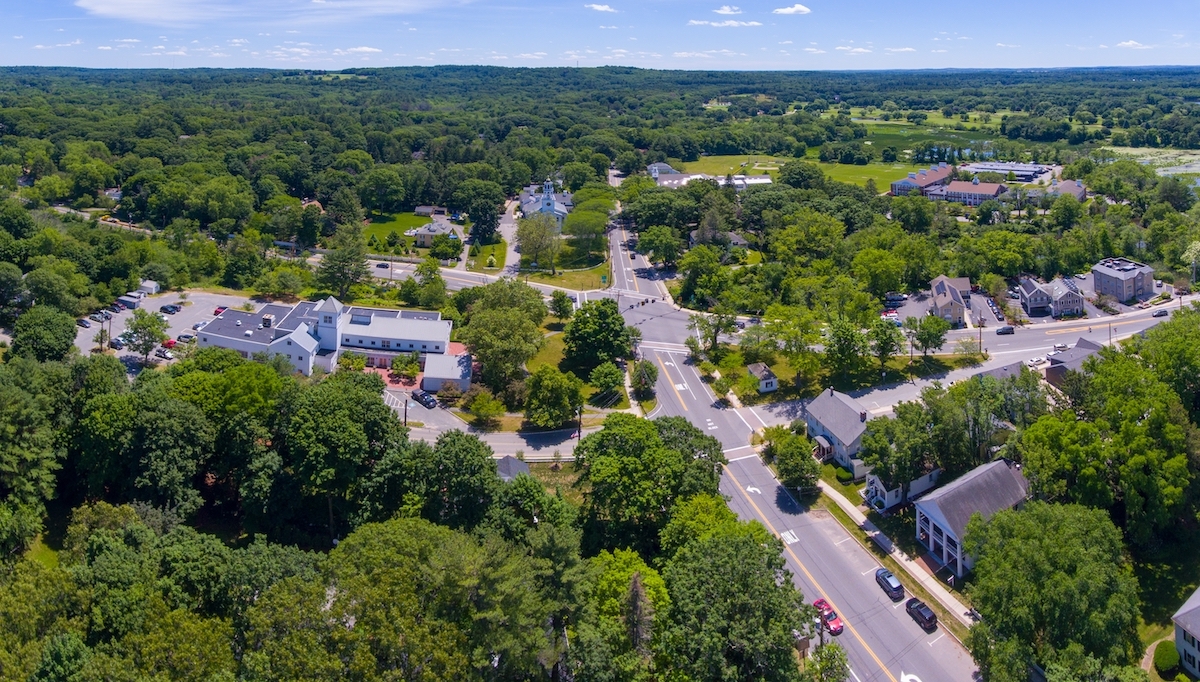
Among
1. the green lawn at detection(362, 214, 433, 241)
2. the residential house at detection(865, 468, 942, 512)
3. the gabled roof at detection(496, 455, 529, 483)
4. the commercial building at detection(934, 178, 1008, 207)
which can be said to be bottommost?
the residential house at detection(865, 468, 942, 512)

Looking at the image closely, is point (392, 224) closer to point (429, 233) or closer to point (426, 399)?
point (429, 233)

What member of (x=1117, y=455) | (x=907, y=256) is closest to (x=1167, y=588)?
(x=1117, y=455)

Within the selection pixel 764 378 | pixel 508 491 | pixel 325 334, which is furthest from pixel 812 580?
pixel 325 334

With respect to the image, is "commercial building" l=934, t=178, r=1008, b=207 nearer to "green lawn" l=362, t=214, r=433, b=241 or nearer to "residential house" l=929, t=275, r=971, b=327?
"residential house" l=929, t=275, r=971, b=327

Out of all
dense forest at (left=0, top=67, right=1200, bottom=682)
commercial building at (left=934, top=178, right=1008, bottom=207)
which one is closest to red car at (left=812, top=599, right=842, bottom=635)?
dense forest at (left=0, top=67, right=1200, bottom=682)

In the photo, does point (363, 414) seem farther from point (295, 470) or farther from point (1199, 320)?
point (1199, 320)
